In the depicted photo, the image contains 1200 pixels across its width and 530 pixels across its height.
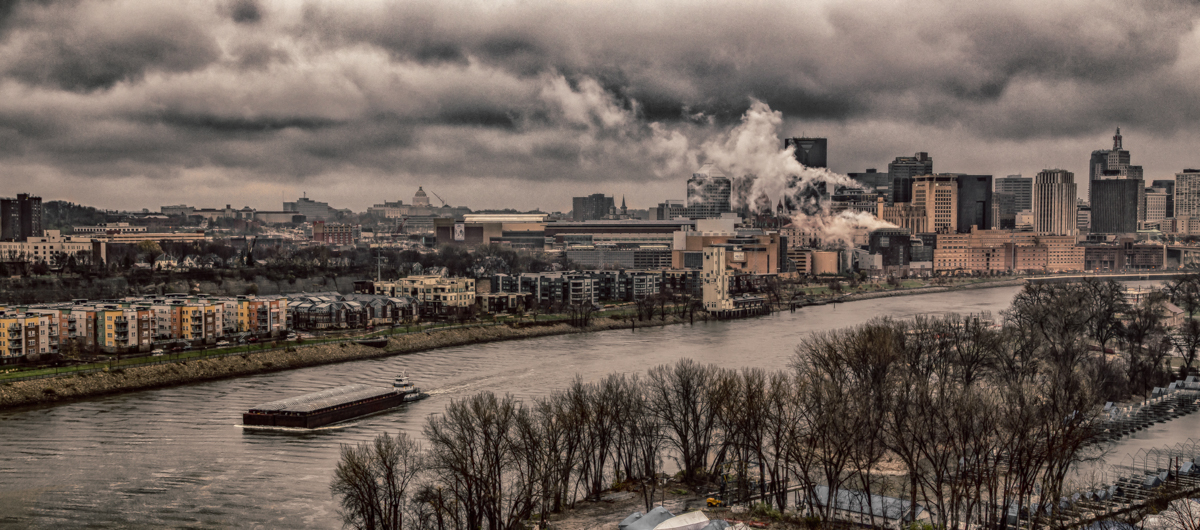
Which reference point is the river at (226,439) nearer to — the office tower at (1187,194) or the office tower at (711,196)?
the office tower at (711,196)

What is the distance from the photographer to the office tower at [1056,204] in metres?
95.3

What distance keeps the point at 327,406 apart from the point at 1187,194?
110m

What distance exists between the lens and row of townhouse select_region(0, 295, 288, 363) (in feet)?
63.4

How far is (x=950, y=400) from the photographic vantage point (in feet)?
35.3

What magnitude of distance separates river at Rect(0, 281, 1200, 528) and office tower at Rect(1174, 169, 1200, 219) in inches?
3811

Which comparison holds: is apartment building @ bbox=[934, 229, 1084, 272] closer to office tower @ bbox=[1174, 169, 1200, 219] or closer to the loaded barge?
office tower @ bbox=[1174, 169, 1200, 219]

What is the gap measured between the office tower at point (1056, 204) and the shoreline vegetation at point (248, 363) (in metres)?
78.2

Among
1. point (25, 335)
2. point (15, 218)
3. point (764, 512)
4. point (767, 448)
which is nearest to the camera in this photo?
point (764, 512)

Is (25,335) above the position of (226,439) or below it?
above

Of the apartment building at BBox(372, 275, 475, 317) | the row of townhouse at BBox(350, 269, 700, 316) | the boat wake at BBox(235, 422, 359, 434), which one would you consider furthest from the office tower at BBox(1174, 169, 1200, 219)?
the boat wake at BBox(235, 422, 359, 434)

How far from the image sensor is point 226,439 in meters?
13.4

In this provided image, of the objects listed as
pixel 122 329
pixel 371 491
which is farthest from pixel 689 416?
pixel 122 329

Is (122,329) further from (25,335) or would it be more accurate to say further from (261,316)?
(261,316)

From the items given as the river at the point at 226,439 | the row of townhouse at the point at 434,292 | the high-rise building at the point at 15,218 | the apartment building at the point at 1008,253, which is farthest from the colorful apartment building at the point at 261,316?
the apartment building at the point at 1008,253
